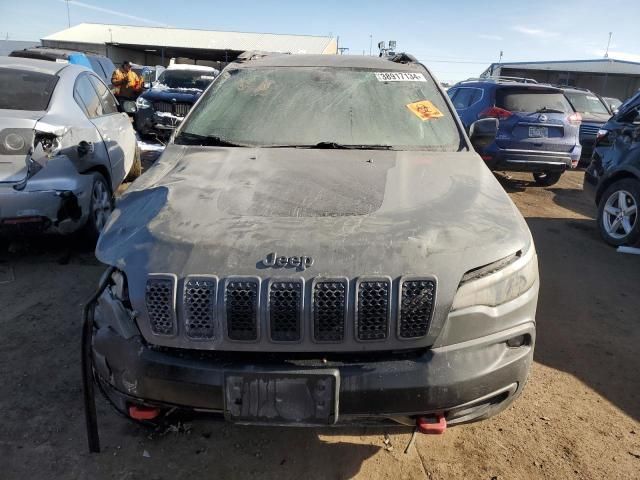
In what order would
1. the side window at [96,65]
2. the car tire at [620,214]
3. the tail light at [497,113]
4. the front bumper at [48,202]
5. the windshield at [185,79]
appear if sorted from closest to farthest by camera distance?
the front bumper at [48,202] → the car tire at [620,214] → the tail light at [497,113] → the windshield at [185,79] → the side window at [96,65]

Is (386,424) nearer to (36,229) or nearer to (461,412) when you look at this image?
(461,412)

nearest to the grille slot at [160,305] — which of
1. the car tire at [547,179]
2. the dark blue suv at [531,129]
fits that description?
the dark blue suv at [531,129]

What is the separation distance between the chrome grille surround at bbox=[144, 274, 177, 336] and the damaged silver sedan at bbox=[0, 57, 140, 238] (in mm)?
2825

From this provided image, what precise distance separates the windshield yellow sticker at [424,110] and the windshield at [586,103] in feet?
34.1

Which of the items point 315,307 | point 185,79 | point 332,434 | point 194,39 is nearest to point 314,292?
point 315,307

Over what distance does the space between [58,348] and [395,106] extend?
9.13ft

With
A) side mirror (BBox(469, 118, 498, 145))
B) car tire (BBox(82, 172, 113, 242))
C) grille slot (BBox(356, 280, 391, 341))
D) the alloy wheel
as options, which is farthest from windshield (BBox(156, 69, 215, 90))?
grille slot (BBox(356, 280, 391, 341))

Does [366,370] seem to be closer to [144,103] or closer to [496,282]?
[496,282]

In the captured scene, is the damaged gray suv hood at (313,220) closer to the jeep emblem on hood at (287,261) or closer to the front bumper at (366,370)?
the jeep emblem on hood at (287,261)

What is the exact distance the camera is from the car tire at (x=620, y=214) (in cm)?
571

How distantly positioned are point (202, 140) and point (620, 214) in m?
5.18

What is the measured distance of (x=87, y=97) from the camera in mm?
5250

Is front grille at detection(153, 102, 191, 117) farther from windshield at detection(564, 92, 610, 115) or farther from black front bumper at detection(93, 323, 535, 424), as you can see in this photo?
windshield at detection(564, 92, 610, 115)

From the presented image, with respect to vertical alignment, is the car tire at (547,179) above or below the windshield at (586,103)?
below
